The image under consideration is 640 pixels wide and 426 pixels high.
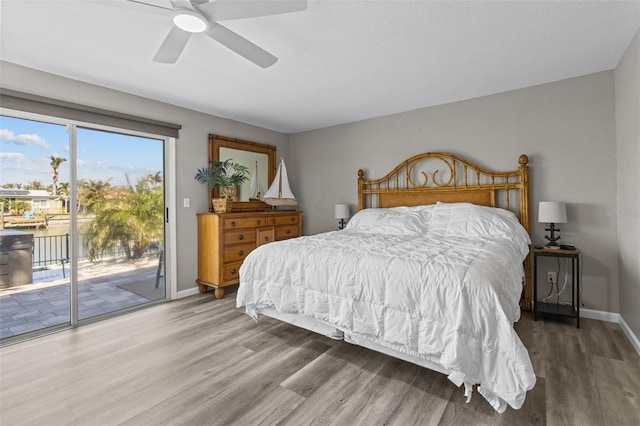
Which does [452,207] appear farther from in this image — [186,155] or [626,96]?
[186,155]

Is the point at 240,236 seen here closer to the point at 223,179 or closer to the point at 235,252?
the point at 235,252

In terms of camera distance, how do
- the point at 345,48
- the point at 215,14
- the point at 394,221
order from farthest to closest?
the point at 394,221
the point at 345,48
the point at 215,14

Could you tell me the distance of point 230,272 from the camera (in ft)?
12.6

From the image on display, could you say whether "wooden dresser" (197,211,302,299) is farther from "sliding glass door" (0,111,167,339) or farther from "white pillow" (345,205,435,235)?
"white pillow" (345,205,435,235)

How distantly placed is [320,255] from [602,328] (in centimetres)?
271

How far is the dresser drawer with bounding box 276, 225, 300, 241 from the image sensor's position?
448 cm

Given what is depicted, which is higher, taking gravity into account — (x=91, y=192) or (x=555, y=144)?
(x=555, y=144)

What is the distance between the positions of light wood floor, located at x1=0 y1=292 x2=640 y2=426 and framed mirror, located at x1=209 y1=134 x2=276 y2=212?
2246mm

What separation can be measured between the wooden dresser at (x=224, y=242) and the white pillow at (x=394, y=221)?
4.22ft

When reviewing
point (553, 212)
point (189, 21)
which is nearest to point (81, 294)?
point (189, 21)

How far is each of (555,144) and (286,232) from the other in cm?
347

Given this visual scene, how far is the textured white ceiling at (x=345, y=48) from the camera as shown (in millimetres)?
1996

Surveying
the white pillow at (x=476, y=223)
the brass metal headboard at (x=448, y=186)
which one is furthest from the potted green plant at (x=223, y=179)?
the white pillow at (x=476, y=223)

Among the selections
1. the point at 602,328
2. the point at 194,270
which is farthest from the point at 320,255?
Answer: the point at 602,328
